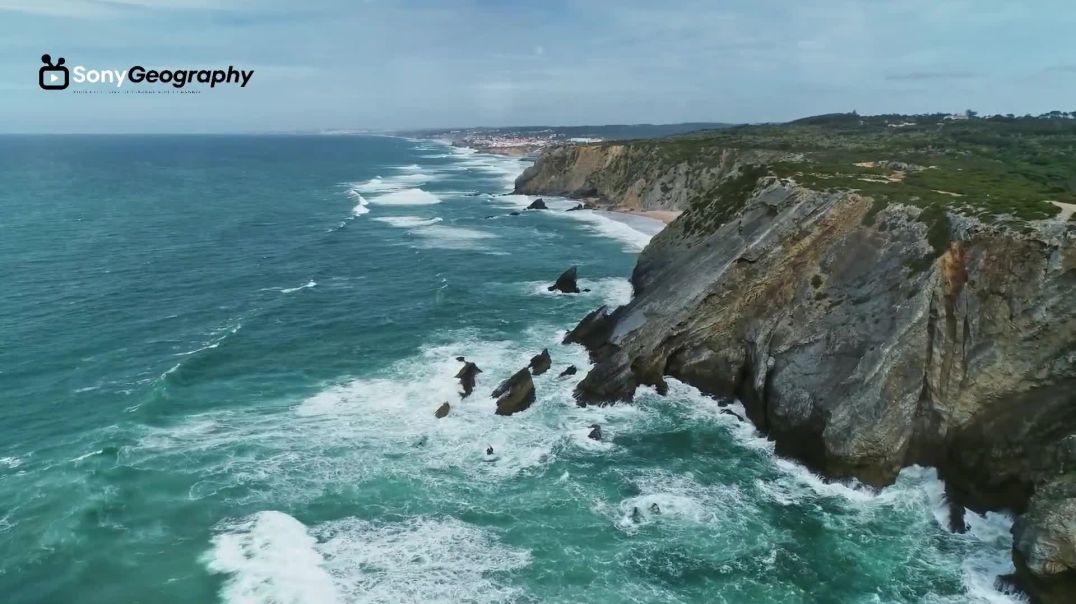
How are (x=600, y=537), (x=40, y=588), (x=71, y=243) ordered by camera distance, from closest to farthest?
(x=40, y=588)
(x=600, y=537)
(x=71, y=243)

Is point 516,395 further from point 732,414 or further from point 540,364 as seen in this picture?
point 732,414

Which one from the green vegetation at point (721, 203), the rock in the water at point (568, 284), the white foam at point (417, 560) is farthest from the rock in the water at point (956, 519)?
the rock in the water at point (568, 284)

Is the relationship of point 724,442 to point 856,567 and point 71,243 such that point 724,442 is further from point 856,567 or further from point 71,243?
point 71,243

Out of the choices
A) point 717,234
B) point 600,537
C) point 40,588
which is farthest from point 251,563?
point 717,234

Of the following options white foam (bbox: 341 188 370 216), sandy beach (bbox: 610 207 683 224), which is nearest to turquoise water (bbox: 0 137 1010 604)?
sandy beach (bbox: 610 207 683 224)

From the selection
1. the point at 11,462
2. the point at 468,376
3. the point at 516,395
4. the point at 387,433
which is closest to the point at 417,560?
the point at 387,433

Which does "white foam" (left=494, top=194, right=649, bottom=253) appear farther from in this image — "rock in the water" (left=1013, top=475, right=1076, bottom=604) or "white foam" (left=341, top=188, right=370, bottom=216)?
"rock in the water" (left=1013, top=475, right=1076, bottom=604)
